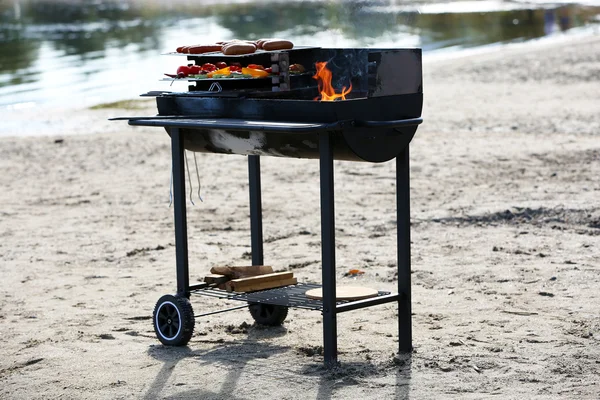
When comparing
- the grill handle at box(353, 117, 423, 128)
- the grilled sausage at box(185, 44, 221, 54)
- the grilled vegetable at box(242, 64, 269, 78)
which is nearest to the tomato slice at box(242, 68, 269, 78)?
the grilled vegetable at box(242, 64, 269, 78)

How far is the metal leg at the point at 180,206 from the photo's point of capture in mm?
5957

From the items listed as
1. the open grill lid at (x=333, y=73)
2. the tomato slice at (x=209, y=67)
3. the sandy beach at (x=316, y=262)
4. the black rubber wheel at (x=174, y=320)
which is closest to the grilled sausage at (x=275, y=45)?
the open grill lid at (x=333, y=73)

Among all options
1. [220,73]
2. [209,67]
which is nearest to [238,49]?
[220,73]

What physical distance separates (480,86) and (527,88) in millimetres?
913

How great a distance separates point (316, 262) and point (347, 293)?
191cm

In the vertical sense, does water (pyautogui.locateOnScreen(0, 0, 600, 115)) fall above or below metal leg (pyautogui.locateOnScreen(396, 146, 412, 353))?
above

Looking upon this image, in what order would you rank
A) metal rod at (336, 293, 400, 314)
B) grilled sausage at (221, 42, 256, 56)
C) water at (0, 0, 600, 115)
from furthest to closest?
water at (0, 0, 600, 115) → grilled sausage at (221, 42, 256, 56) → metal rod at (336, 293, 400, 314)

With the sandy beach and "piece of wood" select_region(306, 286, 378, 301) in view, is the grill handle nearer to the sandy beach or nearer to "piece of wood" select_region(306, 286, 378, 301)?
"piece of wood" select_region(306, 286, 378, 301)

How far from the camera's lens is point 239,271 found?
20.5 ft

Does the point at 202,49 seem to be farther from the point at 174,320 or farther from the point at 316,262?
the point at 316,262

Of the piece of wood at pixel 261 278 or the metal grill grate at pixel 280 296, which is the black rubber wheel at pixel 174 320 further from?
the piece of wood at pixel 261 278

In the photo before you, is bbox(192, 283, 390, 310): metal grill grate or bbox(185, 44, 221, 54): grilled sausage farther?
bbox(185, 44, 221, 54): grilled sausage

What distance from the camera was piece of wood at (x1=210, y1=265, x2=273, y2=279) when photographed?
6201 millimetres

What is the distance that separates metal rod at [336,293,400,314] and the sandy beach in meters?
0.28
